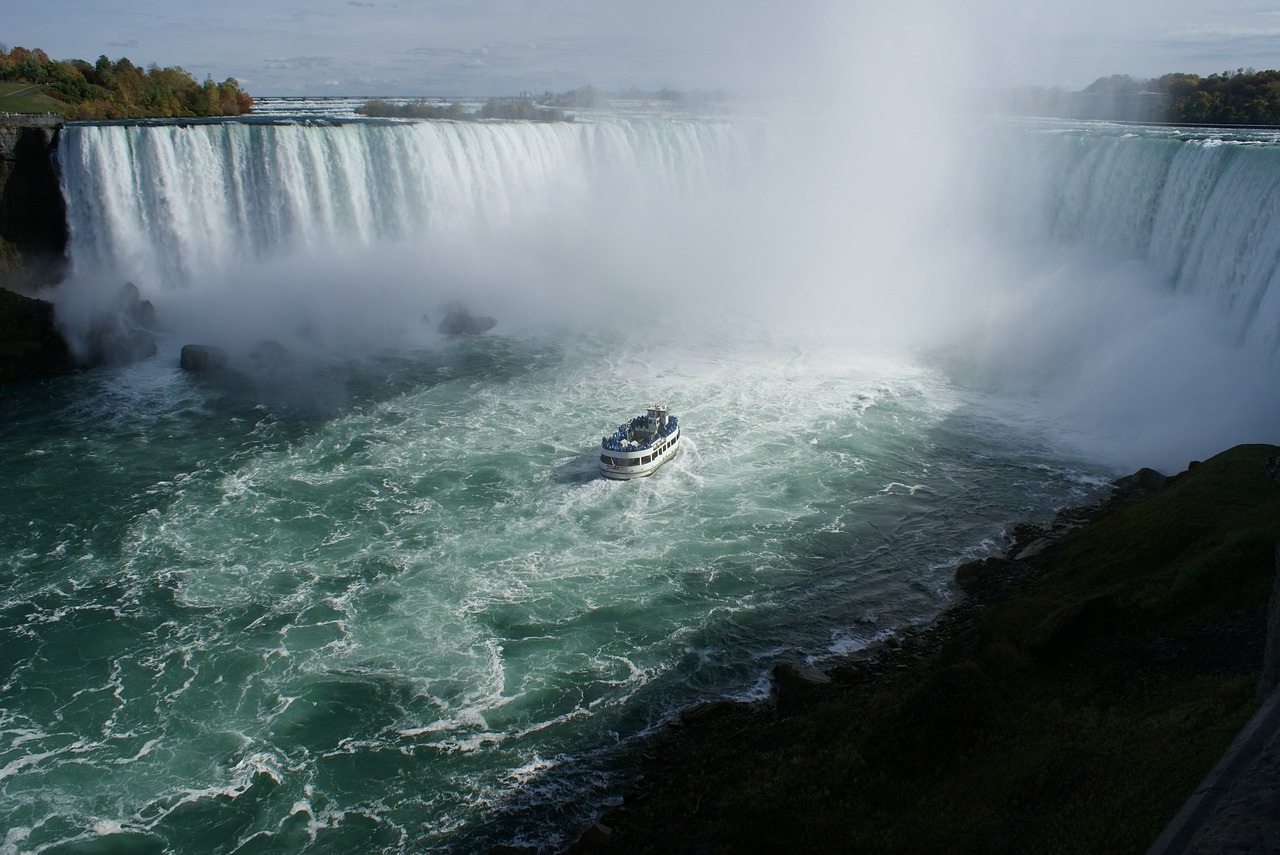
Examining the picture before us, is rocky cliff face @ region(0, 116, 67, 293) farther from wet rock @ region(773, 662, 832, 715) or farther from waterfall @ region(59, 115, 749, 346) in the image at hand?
wet rock @ region(773, 662, 832, 715)

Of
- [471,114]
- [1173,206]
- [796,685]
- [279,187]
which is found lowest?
[796,685]

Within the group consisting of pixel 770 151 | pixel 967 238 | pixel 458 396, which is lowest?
pixel 458 396

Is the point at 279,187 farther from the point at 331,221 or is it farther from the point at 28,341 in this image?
the point at 28,341

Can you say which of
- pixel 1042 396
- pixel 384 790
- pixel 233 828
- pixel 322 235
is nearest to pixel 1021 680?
pixel 384 790

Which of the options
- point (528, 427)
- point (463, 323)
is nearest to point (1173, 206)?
point (528, 427)

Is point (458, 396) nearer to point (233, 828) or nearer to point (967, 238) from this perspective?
point (233, 828)

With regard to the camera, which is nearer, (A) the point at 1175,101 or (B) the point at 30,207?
(B) the point at 30,207

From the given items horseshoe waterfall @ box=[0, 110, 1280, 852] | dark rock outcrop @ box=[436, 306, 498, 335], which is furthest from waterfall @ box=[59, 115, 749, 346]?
dark rock outcrop @ box=[436, 306, 498, 335]
